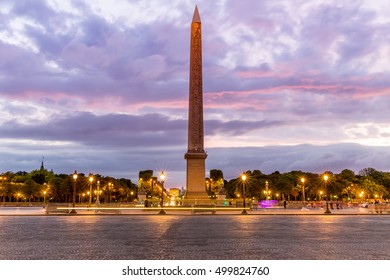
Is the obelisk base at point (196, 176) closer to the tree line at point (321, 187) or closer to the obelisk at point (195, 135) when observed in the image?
the obelisk at point (195, 135)

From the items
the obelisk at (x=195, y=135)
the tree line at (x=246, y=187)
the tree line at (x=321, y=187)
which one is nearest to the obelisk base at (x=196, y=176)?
the obelisk at (x=195, y=135)

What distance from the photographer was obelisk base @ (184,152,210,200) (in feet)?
130

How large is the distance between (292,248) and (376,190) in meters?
109

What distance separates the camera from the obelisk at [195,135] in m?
39.7

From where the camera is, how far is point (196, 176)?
4019cm

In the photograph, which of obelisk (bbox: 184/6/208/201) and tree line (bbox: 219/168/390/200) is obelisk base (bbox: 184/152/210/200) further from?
tree line (bbox: 219/168/390/200)

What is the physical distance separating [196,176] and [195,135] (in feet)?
13.4

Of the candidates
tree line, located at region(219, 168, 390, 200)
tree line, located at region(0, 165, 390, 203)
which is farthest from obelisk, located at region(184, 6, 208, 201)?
tree line, located at region(219, 168, 390, 200)

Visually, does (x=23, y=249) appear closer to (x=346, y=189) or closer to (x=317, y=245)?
(x=317, y=245)

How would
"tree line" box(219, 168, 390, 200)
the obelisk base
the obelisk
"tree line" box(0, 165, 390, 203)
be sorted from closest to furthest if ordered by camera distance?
the obelisk base
the obelisk
"tree line" box(0, 165, 390, 203)
"tree line" box(219, 168, 390, 200)

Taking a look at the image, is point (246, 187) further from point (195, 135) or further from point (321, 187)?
point (195, 135)

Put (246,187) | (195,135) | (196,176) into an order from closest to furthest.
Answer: (195,135)
(196,176)
(246,187)

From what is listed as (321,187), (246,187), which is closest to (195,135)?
(321,187)
